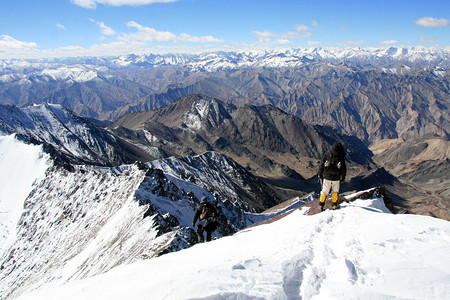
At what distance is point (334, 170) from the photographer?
15.0 meters

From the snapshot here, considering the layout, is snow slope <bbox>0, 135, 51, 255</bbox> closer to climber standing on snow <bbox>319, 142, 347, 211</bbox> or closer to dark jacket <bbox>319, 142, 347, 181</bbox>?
climber standing on snow <bbox>319, 142, 347, 211</bbox>

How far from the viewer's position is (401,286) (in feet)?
25.7

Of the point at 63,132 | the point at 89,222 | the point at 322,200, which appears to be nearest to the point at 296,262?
the point at 322,200

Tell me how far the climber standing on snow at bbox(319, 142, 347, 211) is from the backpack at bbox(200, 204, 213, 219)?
6.25 m

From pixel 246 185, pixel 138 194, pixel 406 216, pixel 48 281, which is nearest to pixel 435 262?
pixel 406 216

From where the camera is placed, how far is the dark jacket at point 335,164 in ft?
48.5

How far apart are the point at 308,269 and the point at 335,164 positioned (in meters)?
7.51

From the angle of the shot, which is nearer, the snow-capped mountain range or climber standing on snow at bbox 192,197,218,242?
the snow-capped mountain range

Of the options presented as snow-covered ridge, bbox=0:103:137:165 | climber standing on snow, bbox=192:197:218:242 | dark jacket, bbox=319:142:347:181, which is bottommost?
snow-covered ridge, bbox=0:103:137:165

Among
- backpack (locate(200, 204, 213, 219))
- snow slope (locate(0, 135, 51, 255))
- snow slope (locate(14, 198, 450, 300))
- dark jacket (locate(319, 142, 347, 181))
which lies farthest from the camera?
snow slope (locate(0, 135, 51, 255))

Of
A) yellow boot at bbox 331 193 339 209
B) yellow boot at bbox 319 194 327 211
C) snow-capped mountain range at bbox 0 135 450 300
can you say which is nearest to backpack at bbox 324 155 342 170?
yellow boot at bbox 331 193 339 209

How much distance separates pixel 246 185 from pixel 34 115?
434 ft

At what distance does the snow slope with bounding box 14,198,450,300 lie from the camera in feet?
24.6

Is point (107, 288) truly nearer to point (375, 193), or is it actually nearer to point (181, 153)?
point (375, 193)
